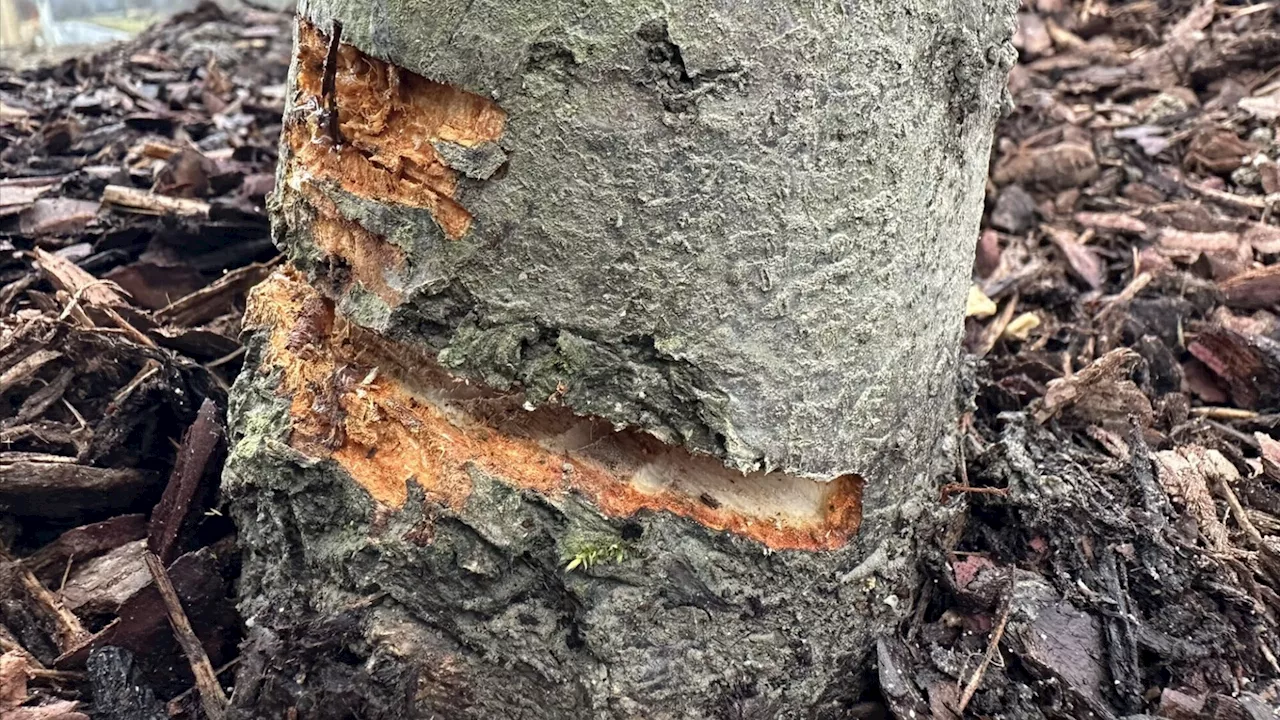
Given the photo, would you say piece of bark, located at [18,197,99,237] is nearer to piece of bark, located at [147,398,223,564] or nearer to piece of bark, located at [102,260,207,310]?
piece of bark, located at [102,260,207,310]

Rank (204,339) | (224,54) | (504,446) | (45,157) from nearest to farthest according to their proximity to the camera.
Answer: (504,446) < (204,339) < (45,157) < (224,54)

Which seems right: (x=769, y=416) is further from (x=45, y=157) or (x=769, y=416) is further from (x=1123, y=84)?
(x=1123, y=84)

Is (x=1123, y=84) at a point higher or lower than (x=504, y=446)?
higher

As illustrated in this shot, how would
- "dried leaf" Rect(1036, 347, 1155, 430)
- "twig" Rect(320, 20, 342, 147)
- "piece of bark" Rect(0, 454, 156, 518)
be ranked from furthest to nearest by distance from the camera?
"dried leaf" Rect(1036, 347, 1155, 430)
"piece of bark" Rect(0, 454, 156, 518)
"twig" Rect(320, 20, 342, 147)

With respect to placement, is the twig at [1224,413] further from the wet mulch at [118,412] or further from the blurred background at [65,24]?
the blurred background at [65,24]

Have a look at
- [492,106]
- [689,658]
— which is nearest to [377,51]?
[492,106]

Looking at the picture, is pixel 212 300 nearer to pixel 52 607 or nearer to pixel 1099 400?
pixel 52 607

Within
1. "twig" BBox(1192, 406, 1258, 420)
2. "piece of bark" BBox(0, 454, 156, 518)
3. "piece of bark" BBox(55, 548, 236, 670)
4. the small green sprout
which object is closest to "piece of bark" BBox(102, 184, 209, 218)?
"piece of bark" BBox(0, 454, 156, 518)
